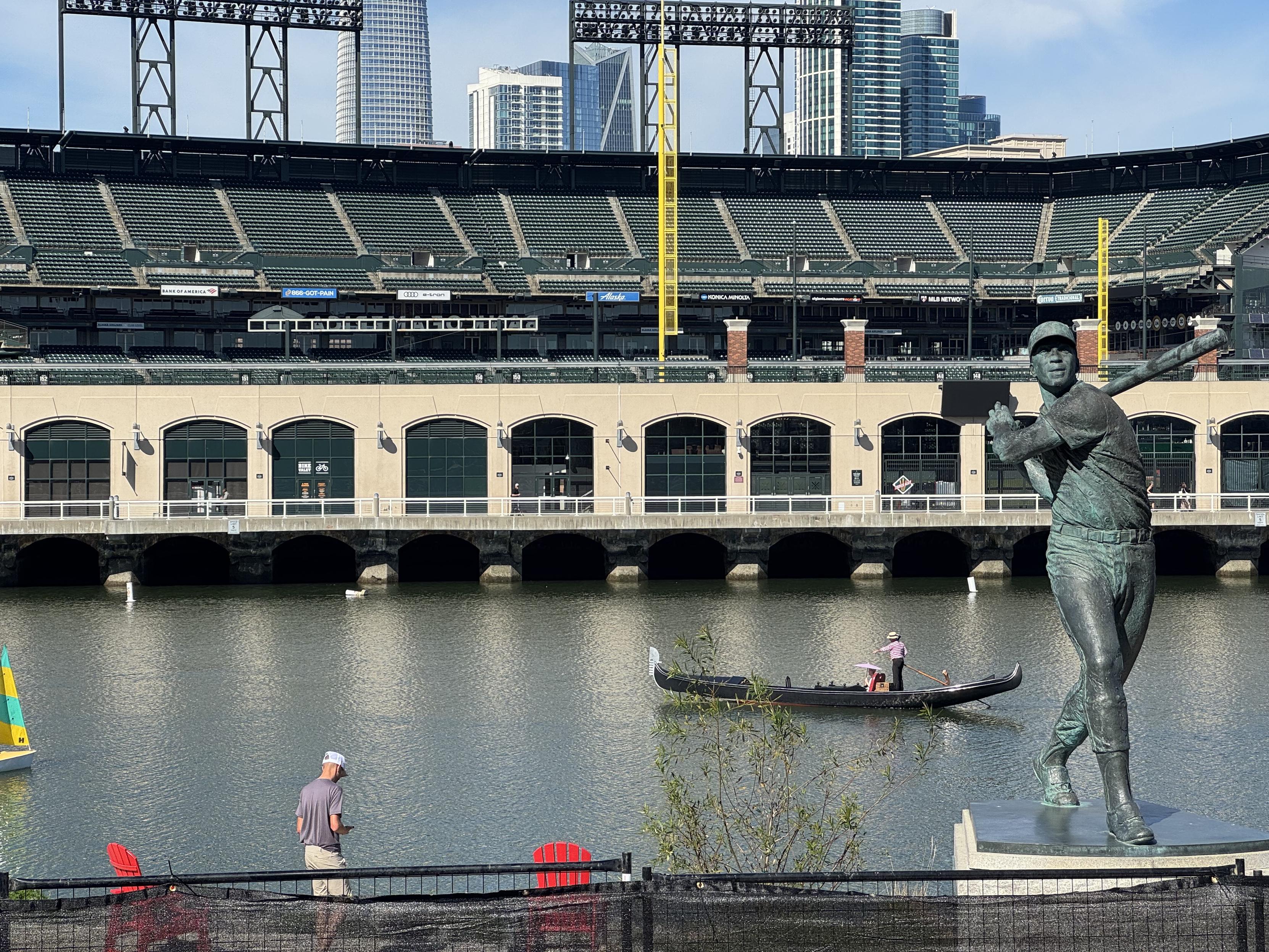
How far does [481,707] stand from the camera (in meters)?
35.8

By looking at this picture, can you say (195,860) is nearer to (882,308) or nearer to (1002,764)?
(1002,764)

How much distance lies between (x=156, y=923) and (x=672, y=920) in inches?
154

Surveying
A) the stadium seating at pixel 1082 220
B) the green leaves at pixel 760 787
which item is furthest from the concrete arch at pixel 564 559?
the stadium seating at pixel 1082 220

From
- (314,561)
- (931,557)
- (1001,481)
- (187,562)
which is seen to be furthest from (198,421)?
(1001,481)

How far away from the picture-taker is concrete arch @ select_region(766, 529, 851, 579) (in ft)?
203

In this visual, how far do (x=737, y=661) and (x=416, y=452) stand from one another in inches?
995

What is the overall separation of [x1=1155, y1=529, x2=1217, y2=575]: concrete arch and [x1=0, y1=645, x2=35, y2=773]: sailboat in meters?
44.9

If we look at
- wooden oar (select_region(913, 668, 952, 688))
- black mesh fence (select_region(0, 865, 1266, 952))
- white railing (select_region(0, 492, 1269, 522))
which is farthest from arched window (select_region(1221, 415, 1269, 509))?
black mesh fence (select_region(0, 865, 1266, 952))

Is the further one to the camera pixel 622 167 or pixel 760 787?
pixel 622 167

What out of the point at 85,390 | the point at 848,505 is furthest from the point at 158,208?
the point at 848,505

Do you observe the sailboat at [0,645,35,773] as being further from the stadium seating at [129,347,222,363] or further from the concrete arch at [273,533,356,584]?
the stadium seating at [129,347,222,363]

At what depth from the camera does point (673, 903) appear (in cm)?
1172

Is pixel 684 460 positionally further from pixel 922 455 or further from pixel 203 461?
pixel 203 461

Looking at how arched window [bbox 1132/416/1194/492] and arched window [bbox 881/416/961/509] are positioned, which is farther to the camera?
arched window [bbox 1132/416/1194/492]
